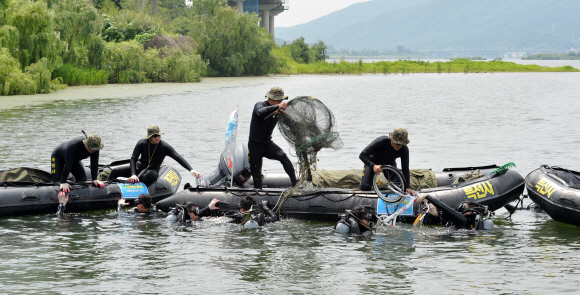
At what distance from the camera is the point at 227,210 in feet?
34.9

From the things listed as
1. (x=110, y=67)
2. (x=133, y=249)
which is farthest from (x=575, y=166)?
(x=110, y=67)

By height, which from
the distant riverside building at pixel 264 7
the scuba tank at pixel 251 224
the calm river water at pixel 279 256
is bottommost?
the calm river water at pixel 279 256

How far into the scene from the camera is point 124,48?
43.8 metres

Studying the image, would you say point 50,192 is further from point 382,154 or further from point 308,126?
point 382,154

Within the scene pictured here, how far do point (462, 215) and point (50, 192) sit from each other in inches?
267

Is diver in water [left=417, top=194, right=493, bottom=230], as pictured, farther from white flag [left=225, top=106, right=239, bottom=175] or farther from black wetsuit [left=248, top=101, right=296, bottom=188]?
white flag [left=225, top=106, right=239, bottom=175]

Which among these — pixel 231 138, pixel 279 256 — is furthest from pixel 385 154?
pixel 231 138

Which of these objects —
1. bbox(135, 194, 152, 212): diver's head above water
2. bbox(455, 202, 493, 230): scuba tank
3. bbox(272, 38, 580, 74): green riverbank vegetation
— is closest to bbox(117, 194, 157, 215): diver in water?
bbox(135, 194, 152, 212): diver's head above water

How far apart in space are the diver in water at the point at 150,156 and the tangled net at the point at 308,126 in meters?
2.12

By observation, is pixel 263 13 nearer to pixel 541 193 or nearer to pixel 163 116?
pixel 163 116

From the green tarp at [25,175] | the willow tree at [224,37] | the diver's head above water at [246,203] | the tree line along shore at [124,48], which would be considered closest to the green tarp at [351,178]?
the diver's head above water at [246,203]

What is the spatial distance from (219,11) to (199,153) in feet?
138

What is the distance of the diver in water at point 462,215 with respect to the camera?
377 inches

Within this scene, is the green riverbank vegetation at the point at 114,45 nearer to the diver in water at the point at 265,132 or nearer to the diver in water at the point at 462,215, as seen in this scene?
the diver in water at the point at 265,132
